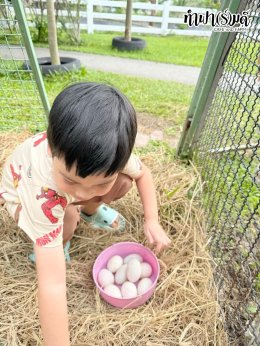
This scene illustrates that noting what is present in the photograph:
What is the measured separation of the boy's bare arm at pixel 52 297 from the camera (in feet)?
2.91

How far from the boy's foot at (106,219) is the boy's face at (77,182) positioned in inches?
22.5

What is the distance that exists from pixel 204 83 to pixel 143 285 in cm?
94

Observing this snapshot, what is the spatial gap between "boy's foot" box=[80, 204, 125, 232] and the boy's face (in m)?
0.57

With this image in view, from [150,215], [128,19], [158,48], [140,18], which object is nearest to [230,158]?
[150,215]

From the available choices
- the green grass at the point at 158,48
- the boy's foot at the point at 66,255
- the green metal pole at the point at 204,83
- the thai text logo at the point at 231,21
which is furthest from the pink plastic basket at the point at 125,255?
the green grass at the point at 158,48

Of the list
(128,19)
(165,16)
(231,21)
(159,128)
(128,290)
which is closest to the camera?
(128,290)

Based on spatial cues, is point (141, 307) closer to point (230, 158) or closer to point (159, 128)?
point (230, 158)

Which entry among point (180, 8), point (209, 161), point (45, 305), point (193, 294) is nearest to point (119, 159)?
point (45, 305)

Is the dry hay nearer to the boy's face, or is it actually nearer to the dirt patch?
the boy's face

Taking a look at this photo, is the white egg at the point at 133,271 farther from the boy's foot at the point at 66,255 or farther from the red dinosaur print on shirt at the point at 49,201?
the red dinosaur print on shirt at the point at 49,201

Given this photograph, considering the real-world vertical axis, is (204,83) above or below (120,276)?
above

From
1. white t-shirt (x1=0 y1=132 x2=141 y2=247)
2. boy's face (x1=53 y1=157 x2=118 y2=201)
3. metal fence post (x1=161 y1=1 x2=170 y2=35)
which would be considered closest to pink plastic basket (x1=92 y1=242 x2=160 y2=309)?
white t-shirt (x1=0 y1=132 x2=141 y2=247)

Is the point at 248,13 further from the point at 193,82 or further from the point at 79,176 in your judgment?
the point at 193,82

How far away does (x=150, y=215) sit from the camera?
1.30m
